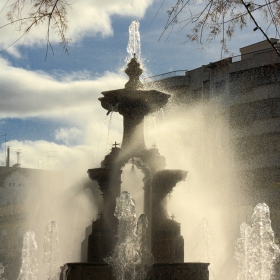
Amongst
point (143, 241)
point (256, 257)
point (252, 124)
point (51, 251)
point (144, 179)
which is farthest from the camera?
point (252, 124)

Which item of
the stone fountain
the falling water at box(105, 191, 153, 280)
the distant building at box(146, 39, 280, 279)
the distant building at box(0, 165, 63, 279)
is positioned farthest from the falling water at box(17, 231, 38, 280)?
the distant building at box(0, 165, 63, 279)

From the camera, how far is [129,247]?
12.8 m

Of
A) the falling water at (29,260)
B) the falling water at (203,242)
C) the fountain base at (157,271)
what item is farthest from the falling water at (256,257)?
the falling water at (29,260)

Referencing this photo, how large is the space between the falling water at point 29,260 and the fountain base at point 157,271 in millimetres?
7743

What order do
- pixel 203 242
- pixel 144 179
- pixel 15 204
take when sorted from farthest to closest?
pixel 15 204 → pixel 203 242 → pixel 144 179

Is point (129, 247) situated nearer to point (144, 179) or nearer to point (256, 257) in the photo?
point (144, 179)

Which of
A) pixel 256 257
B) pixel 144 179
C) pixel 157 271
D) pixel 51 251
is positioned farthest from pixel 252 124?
pixel 157 271

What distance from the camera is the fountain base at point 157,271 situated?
1118 centimetres

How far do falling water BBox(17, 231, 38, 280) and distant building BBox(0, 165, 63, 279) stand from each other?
79.9 feet

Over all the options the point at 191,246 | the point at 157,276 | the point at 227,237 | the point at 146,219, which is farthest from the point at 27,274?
the point at 227,237

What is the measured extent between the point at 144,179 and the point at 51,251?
488 centimetres

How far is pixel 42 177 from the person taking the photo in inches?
2438

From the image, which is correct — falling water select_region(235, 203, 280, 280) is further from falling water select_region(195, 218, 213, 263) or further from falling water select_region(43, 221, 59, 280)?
falling water select_region(43, 221, 59, 280)

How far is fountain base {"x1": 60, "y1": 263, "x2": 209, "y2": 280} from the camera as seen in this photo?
36.7ft
